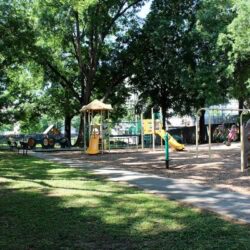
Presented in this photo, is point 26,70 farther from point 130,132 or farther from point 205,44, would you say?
point 205,44

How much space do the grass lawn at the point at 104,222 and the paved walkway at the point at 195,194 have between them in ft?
1.36

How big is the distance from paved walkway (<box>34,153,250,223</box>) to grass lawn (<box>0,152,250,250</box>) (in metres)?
0.42

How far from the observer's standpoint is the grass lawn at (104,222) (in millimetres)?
5801

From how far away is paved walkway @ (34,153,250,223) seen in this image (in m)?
7.82

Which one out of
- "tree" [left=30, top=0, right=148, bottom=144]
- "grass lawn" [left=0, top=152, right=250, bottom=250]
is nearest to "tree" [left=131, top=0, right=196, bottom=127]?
"tree" [left=30, top=0, right=148, bottom=144]

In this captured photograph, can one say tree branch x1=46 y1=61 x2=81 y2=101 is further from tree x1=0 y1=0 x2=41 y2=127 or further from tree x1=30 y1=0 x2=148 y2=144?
tree x1=0 y1=0 x2=41 y2=127

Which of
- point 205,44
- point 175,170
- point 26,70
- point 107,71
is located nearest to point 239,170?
point 175,170

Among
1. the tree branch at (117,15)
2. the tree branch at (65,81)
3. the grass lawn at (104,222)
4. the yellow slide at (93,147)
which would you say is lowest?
the grass lawn at (104,222)

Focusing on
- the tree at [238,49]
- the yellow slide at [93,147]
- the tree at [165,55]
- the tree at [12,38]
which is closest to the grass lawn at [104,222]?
the yellow slide at [93,147]

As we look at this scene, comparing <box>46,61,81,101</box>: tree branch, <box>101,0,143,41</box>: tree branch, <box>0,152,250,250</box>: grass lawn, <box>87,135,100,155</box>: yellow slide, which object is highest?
<box>101,0,143,41</box>: tree branch

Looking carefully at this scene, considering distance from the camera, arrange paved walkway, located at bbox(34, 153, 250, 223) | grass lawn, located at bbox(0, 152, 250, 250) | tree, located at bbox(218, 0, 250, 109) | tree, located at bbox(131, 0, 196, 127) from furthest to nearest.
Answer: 1. tree, located at bbox(131, 0, 196, 127)
2. tree, located at bbox(218, 0, 250, 109)
3. paved walkway, located at bbox(34, 153, 250, 223)
4. grass lawn, located at bbox(0, 152, 250, 250)

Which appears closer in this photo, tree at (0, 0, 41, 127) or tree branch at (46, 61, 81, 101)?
tree at (0, 0, 41, 127)

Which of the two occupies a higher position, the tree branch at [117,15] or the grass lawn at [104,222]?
Result: the tree branch at [117,15]

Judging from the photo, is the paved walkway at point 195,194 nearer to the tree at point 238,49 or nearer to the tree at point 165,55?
the tree at point 238,49
